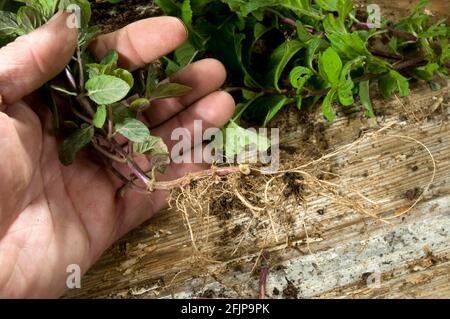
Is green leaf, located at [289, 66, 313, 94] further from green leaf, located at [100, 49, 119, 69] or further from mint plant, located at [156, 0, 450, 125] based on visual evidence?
green leaf, located at [100, 49, 119, 69]

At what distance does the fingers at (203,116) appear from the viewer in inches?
47.3

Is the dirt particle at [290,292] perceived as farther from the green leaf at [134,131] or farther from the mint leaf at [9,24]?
the mint leaf at [9,24]

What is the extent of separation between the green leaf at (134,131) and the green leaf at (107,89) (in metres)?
0.06

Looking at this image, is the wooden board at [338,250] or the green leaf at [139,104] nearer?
the green leaf at [139,104]

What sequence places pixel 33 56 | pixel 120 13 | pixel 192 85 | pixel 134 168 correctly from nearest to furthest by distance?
pixel 33 56
pixel 134 168
pixel 192 85
pixel 120 13

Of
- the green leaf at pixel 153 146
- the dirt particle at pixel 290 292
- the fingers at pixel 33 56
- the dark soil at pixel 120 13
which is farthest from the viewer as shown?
the dark soil at pixel 120 13

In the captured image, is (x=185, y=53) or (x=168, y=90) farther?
(x=185, y=53)

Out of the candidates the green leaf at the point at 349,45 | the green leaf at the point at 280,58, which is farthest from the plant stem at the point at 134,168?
the green leaf at the point at 349,45

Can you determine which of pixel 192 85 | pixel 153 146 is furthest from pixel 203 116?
pixel 153 146

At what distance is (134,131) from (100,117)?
0.06 m

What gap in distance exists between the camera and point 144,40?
1.13 m

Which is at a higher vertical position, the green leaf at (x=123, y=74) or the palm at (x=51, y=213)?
the green leaf at (x=123, y=74)

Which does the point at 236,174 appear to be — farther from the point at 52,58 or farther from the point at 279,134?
the point at 52,58

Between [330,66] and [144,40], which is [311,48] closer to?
[330,66]
